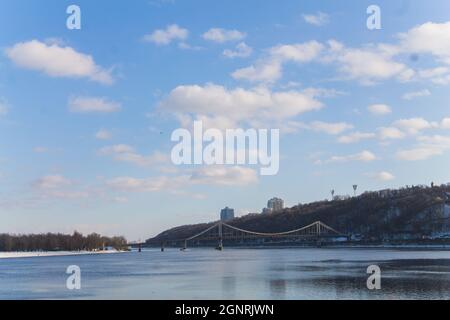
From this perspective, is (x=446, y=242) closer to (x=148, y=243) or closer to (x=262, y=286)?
Result: (x=148, y=243)

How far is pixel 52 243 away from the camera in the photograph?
431ft

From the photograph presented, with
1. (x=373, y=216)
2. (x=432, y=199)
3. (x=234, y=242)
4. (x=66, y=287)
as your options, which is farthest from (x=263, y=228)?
(x=66, y=287)

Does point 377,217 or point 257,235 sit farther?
point 377,217

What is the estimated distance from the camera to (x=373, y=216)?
150 m

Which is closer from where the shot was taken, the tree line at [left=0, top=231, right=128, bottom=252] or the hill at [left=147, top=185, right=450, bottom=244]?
the tree line at [left=0, top=231, right=128, bottom=252]

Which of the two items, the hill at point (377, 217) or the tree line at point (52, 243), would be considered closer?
the tree line at point (52, 243)

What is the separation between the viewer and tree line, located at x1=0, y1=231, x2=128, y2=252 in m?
125

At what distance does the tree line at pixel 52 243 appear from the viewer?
125m

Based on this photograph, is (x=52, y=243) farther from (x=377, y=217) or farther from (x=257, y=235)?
(x=377, y=217)

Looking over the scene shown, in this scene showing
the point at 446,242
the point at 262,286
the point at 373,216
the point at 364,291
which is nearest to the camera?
the point at 364,291

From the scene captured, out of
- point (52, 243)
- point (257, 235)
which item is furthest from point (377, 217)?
point (52, 243)
